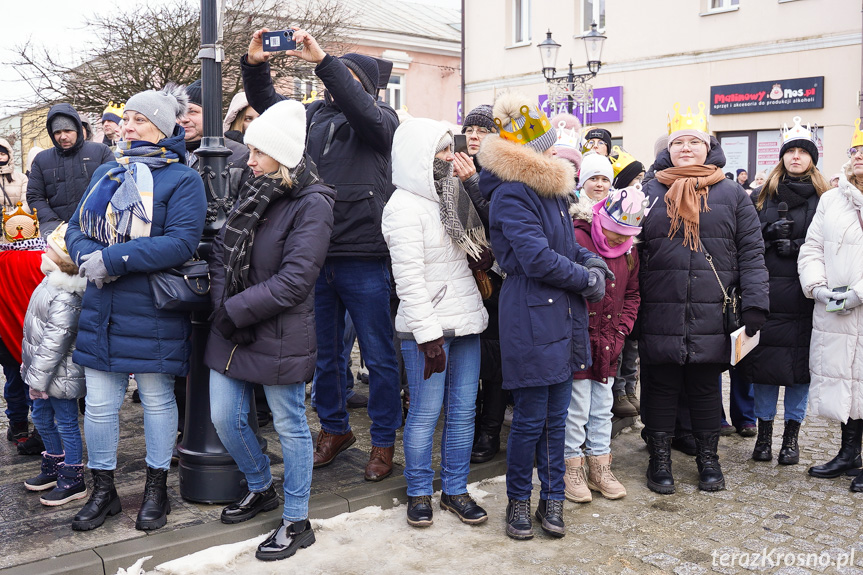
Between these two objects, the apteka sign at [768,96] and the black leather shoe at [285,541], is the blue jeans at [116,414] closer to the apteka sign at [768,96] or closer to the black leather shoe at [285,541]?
the black leather shoe at [285,541]

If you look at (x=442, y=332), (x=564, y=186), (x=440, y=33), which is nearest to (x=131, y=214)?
(x=442, y=332)

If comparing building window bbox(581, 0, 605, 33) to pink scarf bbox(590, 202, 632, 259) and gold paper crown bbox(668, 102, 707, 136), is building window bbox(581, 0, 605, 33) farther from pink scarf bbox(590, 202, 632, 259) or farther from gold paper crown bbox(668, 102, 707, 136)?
pink scarf bbox(590, 202, 632, 259)

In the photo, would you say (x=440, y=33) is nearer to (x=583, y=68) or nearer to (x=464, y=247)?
(x=583, y=68)

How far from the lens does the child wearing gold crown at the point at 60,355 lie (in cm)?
454

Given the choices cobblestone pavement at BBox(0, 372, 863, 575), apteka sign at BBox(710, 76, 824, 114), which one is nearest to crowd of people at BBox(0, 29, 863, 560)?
cobblestone pavement at BBox(0, 372, 863, 575)

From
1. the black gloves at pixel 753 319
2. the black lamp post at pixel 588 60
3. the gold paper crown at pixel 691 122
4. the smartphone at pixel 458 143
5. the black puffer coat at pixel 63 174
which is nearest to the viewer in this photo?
the smartphone at pixel 458 143

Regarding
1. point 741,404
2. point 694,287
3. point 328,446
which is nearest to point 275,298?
point 328,446

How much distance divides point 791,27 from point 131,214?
1686 cm

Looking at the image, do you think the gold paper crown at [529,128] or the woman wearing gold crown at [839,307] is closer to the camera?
the gold paper crown at [529,128]


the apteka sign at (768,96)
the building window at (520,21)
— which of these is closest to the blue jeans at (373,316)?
the apteka sign at (768,96)

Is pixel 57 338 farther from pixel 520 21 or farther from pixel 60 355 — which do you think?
pixel 520 21

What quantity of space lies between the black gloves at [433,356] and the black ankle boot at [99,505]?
1619 mm

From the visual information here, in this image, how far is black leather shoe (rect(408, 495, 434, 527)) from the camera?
4.50 metres

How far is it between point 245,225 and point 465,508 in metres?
1.87
